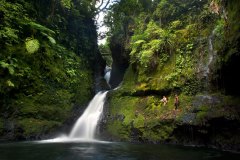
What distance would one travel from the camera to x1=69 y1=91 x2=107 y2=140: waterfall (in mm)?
13531

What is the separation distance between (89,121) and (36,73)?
375 centimetres

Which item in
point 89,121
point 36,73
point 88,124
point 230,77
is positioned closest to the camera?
point 230,77

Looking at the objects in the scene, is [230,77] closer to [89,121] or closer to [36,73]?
[89,121]

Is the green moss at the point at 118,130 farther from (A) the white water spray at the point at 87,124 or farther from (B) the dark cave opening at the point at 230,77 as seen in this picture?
(B) the dark cave opening at the point at 230,77

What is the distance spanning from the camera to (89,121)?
14.3 metres

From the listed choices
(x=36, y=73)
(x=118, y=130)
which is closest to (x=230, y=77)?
(x=118, y=130)

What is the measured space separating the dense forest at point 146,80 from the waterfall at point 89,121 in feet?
1.48

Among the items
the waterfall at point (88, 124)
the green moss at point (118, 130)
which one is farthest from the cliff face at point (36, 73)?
the green moss at point (118, 130)

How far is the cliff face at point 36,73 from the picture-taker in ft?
38.8

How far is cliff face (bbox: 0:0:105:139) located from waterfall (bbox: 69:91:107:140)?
0.59m

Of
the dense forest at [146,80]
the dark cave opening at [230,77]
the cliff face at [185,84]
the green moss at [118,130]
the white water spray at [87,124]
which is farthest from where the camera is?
the white water spray at [87,124]

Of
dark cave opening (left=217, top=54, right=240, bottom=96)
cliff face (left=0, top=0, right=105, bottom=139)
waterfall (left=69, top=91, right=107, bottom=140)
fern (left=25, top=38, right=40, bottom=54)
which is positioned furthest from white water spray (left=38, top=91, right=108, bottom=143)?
dark cave opening (left=217, top=54, right=240, bottom=96)

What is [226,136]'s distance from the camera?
32.3ft

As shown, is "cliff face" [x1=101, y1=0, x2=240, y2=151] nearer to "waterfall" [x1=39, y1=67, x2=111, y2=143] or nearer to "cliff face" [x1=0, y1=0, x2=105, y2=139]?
"waterfall" [x1=39, y1=67, x2=111, y2=143]
